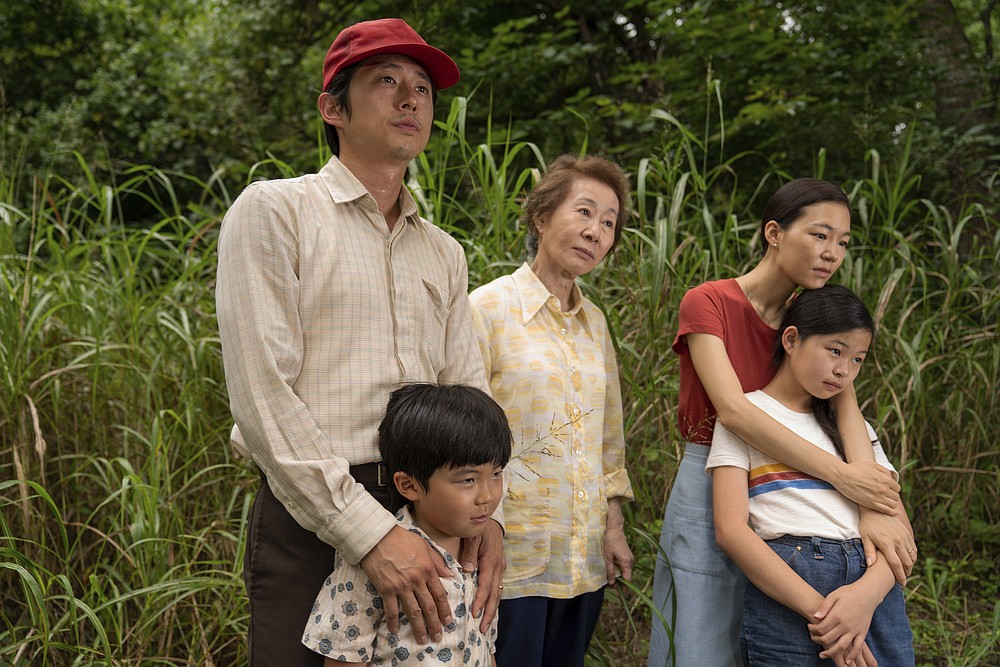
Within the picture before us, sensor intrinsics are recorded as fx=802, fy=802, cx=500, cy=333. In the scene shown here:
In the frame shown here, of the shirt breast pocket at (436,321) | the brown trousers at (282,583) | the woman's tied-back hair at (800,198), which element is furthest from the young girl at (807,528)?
the brown trousers at (282,583)

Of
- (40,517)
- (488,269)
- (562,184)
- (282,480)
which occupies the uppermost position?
(562,184)

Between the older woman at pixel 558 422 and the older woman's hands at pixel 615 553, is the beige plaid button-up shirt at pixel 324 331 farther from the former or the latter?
the older woman's hands at pixel 615 553

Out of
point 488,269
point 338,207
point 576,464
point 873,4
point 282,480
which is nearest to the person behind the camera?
point 282,480

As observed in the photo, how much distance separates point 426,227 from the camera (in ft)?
5.56

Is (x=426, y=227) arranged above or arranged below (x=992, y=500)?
above

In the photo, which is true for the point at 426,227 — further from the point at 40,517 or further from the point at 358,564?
the point at 40,517

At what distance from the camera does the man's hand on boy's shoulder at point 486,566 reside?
4.88ft

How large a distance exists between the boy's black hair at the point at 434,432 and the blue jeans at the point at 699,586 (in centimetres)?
63

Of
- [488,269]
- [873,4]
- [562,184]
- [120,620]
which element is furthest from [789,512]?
[873,4]

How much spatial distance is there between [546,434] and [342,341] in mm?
583

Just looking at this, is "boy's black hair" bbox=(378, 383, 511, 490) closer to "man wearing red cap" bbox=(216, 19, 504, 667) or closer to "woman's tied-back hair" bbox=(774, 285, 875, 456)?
"man wearing red cap" bbox=(216, 19, 504, 667)

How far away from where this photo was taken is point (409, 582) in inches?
52.3

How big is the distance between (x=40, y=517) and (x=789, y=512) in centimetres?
202

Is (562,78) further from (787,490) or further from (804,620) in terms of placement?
(804,620)
